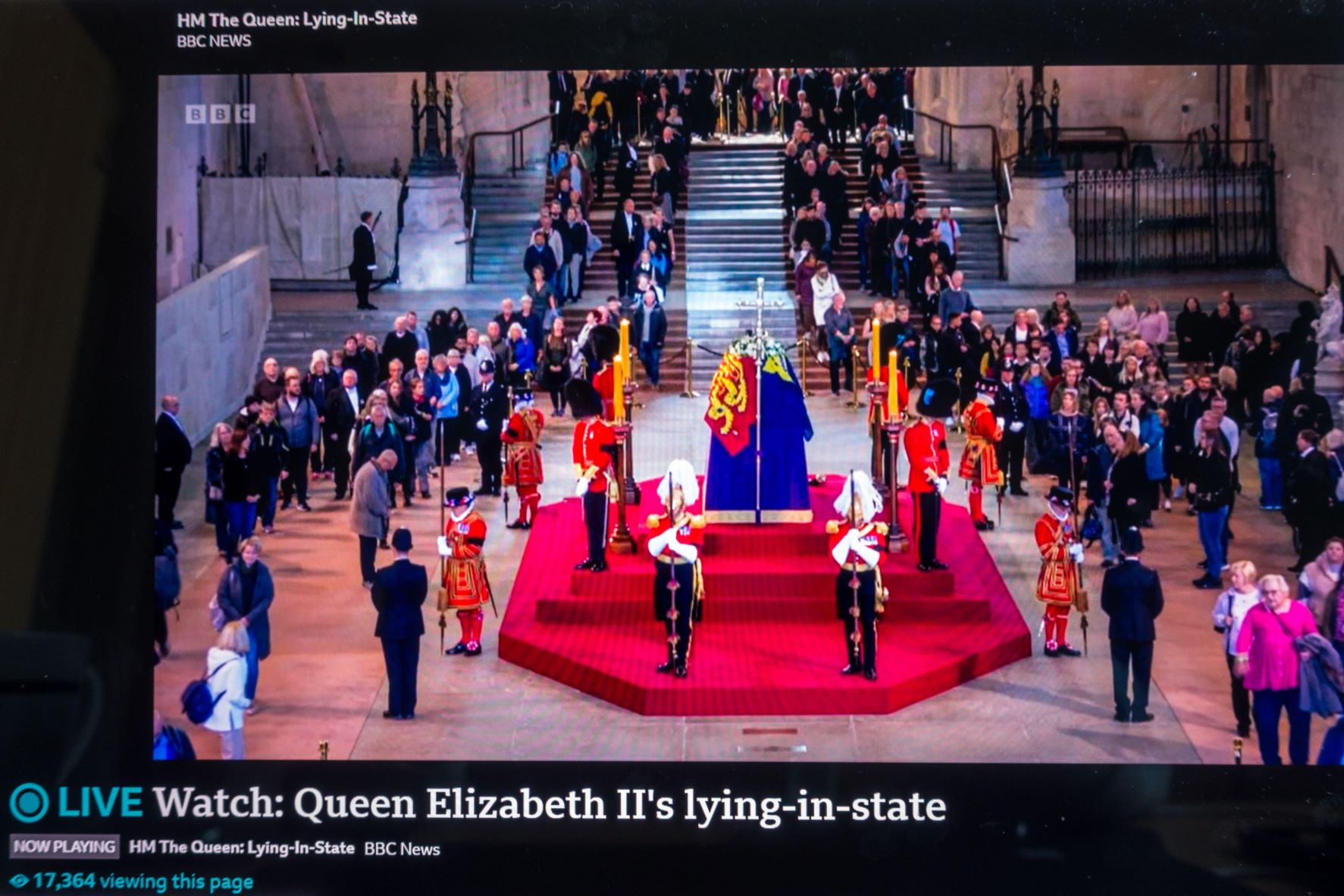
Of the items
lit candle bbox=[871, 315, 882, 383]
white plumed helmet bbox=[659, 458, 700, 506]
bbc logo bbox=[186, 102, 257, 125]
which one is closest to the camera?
bbc logo bbox=[186, 102, 257, 125]

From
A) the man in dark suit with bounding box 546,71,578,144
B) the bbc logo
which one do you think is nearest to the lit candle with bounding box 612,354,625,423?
the man in dark suit with bounding box 546,71,578,144

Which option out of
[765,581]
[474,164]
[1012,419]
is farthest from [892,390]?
[474,164]

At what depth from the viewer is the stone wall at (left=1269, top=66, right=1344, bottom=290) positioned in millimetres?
8961

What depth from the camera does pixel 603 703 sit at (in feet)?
31.5

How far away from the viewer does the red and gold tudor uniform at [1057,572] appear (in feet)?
32.4

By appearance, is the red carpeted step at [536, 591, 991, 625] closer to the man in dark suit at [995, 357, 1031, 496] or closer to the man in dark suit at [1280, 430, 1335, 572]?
the man in dark suit at [995, 357, 1031, 496]

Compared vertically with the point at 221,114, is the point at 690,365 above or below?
below

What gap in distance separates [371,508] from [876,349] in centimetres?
273

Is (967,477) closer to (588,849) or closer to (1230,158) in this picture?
(1230,158)

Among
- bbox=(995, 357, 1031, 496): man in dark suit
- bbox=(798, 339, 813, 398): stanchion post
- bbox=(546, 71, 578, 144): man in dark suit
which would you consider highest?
bbox=(546, 71, 578, 144): man in dark suit

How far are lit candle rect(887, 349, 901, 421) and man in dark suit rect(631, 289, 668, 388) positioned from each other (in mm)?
1125

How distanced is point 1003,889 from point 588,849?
1.65 meters

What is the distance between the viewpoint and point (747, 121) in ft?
34.9

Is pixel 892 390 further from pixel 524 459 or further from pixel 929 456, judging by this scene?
pixel 524 459
